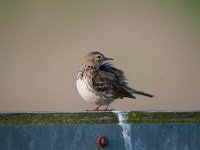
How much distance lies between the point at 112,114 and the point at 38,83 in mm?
4981

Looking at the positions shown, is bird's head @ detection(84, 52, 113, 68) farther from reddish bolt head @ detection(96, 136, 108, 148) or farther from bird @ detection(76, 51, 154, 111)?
reddish bolt head @ detection(96, 136, 108, 148)

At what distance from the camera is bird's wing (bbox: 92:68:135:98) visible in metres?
10.3

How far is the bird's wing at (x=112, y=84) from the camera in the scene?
1027cm

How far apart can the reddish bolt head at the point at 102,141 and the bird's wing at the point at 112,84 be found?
3179mm

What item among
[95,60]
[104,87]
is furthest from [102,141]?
[95,60]

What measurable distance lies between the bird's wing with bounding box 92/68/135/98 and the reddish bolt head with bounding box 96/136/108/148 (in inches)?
125

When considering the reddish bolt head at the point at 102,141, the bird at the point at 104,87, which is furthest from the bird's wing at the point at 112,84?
the reddish bolt head at the point at 102,141

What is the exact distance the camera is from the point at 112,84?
408 inches

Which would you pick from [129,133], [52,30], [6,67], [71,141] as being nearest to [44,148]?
[71,141]

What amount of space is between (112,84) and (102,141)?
132 inches

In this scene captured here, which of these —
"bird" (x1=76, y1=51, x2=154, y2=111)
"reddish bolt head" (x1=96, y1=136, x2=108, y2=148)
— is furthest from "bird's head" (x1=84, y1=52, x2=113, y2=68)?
"reddish bolt head" (x1=96, y1=136, x2=108, y2=148)

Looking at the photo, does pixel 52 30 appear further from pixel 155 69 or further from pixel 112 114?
pixel 112 114

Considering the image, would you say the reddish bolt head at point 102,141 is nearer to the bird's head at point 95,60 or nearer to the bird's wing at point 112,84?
the bird's wing at point 112,84

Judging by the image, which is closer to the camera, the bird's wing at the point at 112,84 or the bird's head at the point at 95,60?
the bird's wing at the point at 112,84
